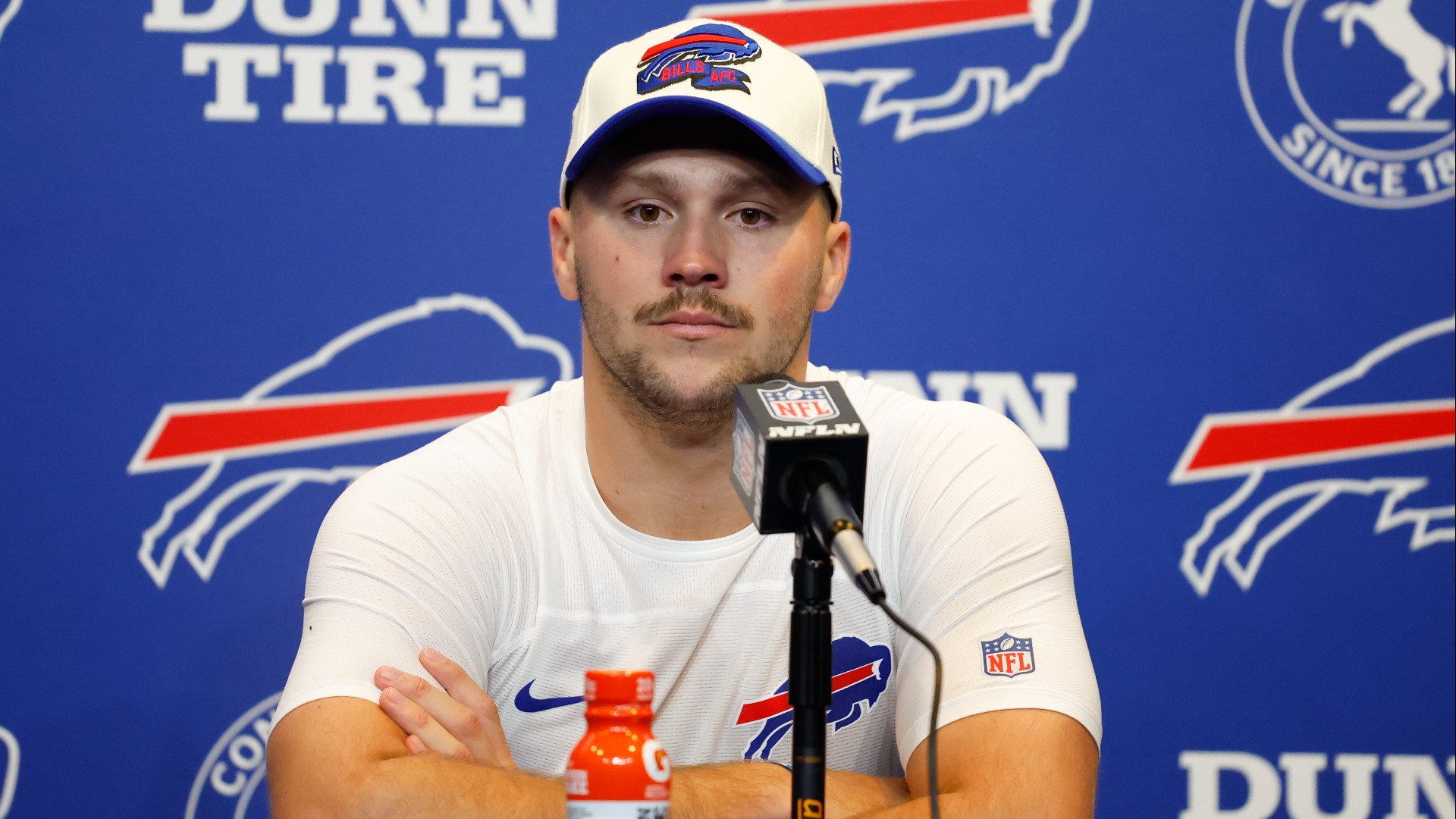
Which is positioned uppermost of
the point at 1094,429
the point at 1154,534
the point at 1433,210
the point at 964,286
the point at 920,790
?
the point at 1433,210

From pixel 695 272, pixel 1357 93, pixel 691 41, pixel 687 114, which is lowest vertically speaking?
pixel 695 272

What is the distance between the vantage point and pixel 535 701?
184 centimetres

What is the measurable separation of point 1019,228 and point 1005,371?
27 centimetres

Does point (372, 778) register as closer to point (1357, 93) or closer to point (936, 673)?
point (936, 673)

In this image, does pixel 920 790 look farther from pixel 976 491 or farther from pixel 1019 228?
pixel 1019 228

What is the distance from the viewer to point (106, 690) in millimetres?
2438

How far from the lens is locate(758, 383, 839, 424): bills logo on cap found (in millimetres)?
1009

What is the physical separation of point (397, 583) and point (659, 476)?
0.40 m

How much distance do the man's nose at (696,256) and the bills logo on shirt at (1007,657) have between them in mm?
554

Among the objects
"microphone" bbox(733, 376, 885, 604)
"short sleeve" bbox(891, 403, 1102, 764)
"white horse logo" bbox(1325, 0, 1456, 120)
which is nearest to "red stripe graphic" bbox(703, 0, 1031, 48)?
"white horse logo" bbox(1325, 0, 1456, 120)

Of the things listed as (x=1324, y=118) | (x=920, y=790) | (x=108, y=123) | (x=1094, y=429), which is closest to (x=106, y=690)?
(x=108, y=123)

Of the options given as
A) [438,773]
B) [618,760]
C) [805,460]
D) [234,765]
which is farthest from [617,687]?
[234,765]

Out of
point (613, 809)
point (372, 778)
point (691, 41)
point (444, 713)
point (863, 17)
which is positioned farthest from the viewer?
point (863, 17)

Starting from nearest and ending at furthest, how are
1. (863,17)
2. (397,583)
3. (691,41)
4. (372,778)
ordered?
1. (372,778)
2. (397,583)
3. (691,41)
4. (863,17)
